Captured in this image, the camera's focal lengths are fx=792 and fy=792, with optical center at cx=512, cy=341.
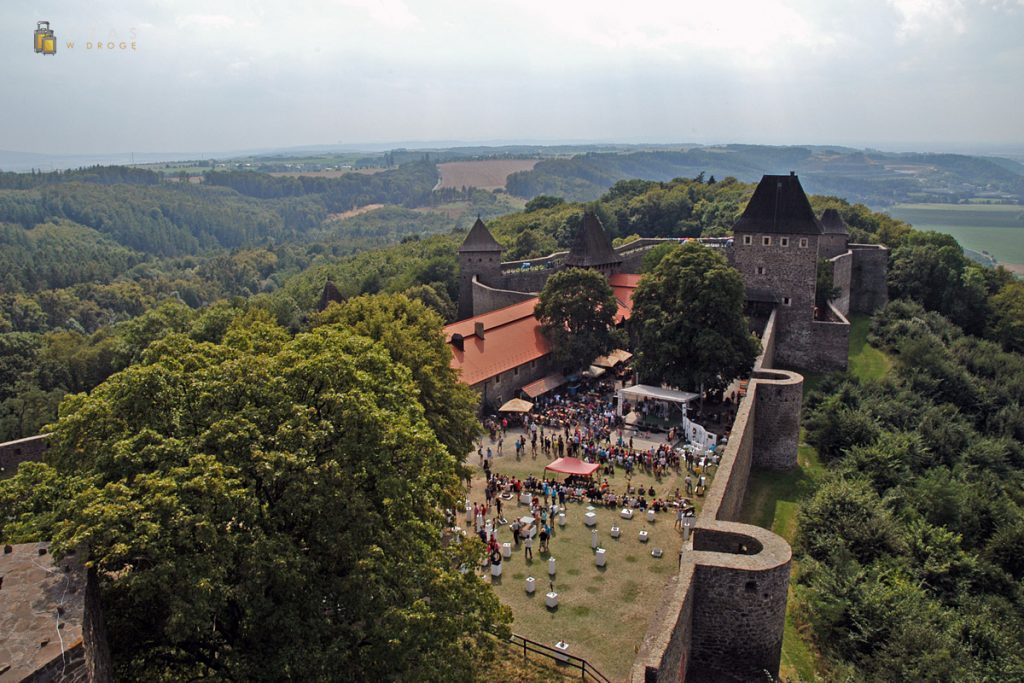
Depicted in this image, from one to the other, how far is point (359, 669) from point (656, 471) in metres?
17.5

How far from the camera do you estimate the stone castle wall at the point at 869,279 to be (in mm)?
52781

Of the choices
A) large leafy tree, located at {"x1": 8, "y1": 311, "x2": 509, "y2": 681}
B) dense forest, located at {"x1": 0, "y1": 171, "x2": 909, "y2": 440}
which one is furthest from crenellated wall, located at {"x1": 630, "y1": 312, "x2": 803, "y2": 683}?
dense forest, located at {"x1": 0, "y1": 171, "x2": 909, "y2": 440}

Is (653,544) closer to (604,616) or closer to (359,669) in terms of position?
(604,616)

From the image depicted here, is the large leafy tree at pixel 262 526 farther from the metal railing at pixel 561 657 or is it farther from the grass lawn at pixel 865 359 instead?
the grass lawn at pixel 865 359

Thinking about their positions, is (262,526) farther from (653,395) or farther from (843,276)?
(843,276)

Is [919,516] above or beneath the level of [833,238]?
beneath

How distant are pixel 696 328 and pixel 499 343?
10.7m

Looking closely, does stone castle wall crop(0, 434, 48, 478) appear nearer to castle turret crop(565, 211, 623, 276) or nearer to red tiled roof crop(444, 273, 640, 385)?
red tiled roof crop(444, 273, 640, 385)

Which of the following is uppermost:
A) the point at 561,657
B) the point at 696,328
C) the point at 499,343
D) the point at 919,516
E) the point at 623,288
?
the point at 696,328

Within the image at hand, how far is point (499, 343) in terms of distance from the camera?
40.6 meters

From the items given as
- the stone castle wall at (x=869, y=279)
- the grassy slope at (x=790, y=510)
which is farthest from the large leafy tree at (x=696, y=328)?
the stone castle wall at (x=869, y=279)

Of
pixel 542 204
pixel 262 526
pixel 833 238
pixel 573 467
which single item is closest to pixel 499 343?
pixel 573 467

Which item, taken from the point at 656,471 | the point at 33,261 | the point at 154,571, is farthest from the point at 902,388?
the point at 33,261

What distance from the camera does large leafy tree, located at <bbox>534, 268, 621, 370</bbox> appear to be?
4088 centimetres
